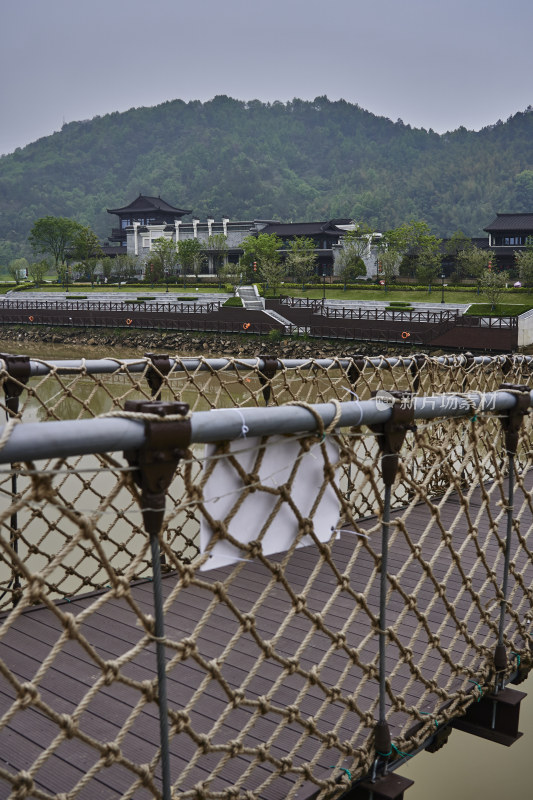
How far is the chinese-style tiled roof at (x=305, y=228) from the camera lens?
118ft

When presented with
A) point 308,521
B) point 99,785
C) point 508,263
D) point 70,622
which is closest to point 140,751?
point 99,785

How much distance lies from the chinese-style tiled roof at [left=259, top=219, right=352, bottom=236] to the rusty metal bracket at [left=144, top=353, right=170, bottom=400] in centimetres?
3343

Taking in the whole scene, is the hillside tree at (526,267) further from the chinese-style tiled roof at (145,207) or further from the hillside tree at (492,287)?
the chinese-style tiled roof at (145,207)

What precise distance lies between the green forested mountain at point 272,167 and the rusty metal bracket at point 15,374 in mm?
58904

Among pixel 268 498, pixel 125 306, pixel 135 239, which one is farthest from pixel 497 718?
pixel 135 239

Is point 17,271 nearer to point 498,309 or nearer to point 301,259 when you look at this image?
point 301,259

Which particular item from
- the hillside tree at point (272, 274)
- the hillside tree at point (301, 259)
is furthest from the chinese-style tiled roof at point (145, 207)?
the hillside tree at point (272, 274)

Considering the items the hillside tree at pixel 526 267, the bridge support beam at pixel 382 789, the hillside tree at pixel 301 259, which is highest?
the hillside tree at pixel 301 259

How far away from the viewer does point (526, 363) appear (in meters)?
5.02

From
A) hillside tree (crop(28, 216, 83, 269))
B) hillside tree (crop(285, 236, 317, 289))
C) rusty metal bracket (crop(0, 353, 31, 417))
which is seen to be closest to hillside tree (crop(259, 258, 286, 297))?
hillside tree (crop(285, 236, 317, 289))

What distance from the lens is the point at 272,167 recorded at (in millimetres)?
84688

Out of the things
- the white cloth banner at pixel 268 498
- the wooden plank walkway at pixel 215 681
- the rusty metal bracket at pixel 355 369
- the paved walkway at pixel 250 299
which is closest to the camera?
the white cloth banner at pixel 268 498

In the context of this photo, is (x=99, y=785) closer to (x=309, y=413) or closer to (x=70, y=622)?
(x=70, y=622)

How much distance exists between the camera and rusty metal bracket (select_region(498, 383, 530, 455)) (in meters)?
2.10
